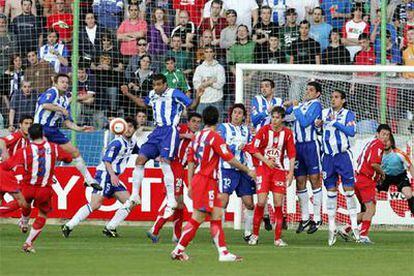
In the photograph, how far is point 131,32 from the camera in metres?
23.7

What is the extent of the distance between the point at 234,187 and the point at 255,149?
0.86 m

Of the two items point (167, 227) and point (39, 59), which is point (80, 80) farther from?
point (167, 227)

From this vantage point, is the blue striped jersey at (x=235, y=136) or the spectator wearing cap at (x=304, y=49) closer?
the blue striped jersey at (x=235, y=136)

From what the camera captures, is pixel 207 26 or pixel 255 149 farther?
pixel 207 26

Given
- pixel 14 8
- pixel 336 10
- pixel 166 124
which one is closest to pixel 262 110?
pixel 166 124

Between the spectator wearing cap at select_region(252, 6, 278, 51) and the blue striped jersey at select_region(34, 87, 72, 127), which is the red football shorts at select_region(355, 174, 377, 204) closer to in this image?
the spectator wearing cap at select_region(252, 6, 278, 51)

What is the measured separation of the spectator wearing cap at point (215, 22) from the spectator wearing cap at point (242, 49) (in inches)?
16.3

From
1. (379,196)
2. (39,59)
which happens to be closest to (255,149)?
(379,196)

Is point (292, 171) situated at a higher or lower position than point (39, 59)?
lower

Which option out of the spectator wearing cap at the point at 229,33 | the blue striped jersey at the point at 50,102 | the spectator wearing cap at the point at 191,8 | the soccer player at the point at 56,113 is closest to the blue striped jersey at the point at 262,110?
the soccer player at the point at 56,113

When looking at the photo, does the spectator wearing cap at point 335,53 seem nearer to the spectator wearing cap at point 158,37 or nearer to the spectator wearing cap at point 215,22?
the spectator wearing cap at point 215,22

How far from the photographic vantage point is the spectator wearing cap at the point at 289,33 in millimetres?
22969

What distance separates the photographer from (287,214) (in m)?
22.2

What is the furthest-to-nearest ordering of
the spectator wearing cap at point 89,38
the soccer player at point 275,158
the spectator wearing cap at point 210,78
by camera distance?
the spectator wearing cap at point 89,38
the spectator wearing cap at point 210,78
the soccer player at point 275,158
